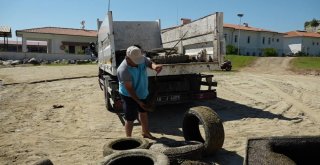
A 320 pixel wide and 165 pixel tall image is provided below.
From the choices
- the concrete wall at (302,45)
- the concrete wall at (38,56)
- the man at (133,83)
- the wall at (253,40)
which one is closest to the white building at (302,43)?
the concrete wall at (302,45)

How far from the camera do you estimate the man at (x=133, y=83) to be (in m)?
5.41

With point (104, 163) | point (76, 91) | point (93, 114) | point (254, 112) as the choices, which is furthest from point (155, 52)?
point (104, 163)

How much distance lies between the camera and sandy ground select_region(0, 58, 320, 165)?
5367 millimetres

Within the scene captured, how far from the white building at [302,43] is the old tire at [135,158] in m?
71.4

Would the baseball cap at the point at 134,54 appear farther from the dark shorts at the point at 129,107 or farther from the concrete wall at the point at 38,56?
the concrete wall at the point at 38,56

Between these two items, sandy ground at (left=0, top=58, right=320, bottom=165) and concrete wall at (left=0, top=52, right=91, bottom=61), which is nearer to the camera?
sandy ground at (left=0, top=58, right=320, bottom=165)

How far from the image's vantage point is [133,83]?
222 inches

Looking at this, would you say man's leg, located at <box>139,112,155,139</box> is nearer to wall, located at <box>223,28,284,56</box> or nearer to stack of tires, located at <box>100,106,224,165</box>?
stack of tires, located at <box>100,106,224,165</box>

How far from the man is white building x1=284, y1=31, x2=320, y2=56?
69782mm

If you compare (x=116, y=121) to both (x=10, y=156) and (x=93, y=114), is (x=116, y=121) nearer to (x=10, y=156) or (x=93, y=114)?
(x=93, y=114)

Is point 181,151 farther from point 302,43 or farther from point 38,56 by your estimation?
point 302,43

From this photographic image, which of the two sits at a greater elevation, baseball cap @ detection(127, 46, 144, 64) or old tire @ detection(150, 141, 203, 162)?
baseball cap @ detection(127, 46, 144, 64)

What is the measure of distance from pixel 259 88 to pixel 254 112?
4832mm

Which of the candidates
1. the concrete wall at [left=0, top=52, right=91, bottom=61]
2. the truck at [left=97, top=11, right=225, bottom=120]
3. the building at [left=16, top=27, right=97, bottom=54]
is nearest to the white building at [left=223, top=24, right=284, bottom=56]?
the building at [left=16, top=27, right=97, bottom=54]
